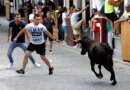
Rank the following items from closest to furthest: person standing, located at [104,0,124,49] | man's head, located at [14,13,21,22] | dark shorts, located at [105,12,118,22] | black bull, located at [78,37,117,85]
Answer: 1. black bull, located at [78,37,117,85]
2. man's head, located at [14,13,21,22]
3. person standing, located at [104,0,124,49]
4. dark shorts, located at [105,12,118,22]

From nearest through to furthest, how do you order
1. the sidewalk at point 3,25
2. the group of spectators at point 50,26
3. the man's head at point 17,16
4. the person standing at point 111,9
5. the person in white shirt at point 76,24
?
1. the group of spectators at point 50,26
2. the man's head at point 17,16
3. the person standing at point 111,9
4. the person in white shirt at point 76,24
5. the sidewalk at point 3,25

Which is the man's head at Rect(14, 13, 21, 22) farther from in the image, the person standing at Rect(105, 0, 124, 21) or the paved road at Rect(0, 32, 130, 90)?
the person standing at Rect(105, 0, 124, 21)

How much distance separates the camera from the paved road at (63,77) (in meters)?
11.9

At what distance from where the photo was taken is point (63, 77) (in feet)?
43.8

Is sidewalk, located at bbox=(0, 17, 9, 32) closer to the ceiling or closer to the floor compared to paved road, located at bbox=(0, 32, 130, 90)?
closer to the floor

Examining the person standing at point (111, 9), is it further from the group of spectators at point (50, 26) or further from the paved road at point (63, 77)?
the paved road at point (63, 77)

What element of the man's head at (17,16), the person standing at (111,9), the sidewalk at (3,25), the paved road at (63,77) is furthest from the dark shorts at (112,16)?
the sidewalk at (3,25)

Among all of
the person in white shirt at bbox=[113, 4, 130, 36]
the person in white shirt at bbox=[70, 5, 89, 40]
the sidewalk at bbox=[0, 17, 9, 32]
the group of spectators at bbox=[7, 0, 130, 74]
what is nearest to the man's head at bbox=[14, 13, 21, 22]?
the group of spectators at bbox=[7, 0, 130, 74]

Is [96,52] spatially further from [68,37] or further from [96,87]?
[68,37]

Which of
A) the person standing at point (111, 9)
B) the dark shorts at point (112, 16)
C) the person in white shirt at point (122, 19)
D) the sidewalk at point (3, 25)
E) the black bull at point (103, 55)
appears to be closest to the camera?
the black bull at point (103, 55)

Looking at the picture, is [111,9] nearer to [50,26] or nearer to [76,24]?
[50,26]

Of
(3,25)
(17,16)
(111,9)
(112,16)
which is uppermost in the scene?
(17,16)

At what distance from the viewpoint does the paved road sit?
39.0 feet

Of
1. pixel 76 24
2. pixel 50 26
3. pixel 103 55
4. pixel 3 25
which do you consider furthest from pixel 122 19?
pixel 3 25
